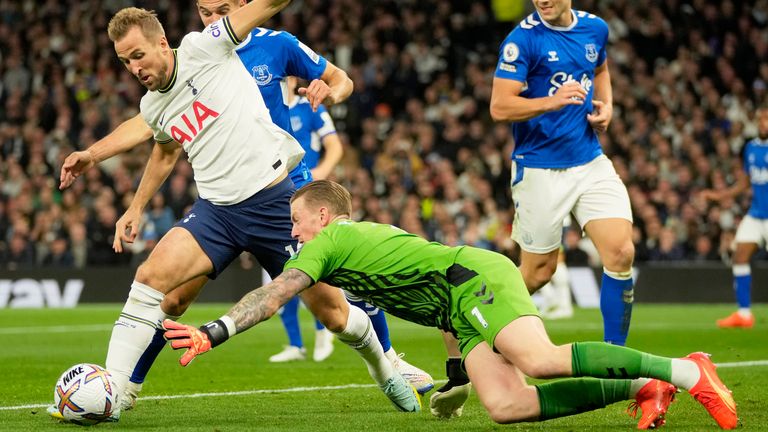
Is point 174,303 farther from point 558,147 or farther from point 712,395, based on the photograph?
point 712,395

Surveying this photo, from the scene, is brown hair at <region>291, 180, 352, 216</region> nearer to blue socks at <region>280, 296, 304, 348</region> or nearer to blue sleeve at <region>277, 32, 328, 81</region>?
blue sleeve at <region>277, 32, 328, 81</region>

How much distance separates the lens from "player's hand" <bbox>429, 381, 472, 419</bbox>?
640cm

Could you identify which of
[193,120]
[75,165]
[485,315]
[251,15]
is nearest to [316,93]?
[251,15]

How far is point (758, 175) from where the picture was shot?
1454 cm

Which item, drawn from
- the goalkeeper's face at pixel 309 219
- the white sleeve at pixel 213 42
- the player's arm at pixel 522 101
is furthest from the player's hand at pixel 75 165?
the player's arm at pixel 522 101

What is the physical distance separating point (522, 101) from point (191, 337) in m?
3.61

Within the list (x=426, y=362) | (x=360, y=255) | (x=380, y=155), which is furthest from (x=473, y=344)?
(x=380, y=155)

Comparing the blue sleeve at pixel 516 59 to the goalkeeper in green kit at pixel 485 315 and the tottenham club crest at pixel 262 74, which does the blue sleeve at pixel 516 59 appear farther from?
the goalkeeper in green kit at pixel 485 315

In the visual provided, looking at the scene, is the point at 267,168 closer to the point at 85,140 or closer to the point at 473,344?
the point at 473,344

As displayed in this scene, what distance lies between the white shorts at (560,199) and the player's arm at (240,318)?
10.1ft

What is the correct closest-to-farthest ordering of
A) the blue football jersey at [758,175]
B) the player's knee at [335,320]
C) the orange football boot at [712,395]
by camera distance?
the orange football boot at [712,395], the player's knee at [335,320], the blue football jersey at [758,175]

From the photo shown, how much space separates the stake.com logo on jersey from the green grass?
1564 millimetres

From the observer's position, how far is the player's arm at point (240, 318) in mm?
4809

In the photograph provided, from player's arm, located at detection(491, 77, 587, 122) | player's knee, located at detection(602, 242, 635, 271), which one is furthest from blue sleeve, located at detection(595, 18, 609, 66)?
player's knee, located at detection(602, 242, 635, 271)
